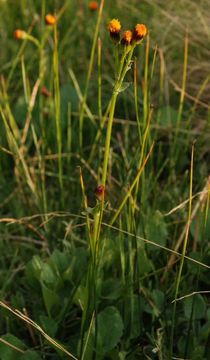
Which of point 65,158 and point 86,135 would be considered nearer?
point 65,158

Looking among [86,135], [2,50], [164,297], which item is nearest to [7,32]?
[2,50]

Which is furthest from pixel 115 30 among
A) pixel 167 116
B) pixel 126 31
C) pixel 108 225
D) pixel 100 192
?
pixel 167 116

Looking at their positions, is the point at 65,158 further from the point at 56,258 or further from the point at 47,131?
the point at 56,258

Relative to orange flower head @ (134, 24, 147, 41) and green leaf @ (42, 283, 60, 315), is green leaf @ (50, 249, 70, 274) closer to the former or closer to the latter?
green leaf @ (42, 283, 60, 315)

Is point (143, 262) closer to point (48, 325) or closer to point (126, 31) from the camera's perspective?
point (48, 325)

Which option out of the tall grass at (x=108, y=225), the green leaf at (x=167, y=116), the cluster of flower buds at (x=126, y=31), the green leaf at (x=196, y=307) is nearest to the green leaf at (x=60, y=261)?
the tall grass at (x=108, y=225)
